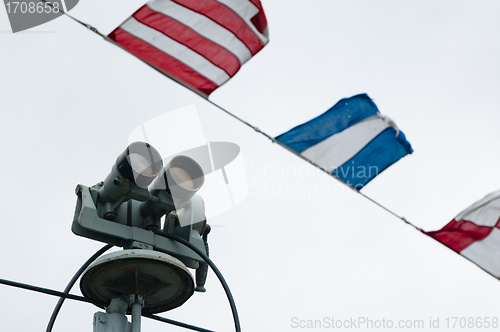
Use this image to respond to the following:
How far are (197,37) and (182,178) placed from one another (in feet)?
4.48

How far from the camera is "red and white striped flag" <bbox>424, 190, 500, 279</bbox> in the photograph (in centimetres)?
705

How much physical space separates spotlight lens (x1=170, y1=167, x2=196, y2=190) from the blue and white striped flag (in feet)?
4.66

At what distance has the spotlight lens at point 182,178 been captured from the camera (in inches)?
221

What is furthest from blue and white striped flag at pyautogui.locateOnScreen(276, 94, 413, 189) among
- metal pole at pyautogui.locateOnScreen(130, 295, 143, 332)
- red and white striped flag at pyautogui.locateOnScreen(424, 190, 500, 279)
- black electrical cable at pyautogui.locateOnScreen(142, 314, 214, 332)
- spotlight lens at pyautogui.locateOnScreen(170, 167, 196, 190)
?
metal pole at pyautogui.locateOnScreen(130, 295, 143, 332)

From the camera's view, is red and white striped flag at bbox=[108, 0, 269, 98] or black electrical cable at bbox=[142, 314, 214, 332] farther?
red and white striped flag at bbox=[108, 0, 269, 98]

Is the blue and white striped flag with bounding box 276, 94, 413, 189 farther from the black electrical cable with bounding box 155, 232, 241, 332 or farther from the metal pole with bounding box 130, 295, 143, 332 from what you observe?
the metal pole with bounding box 130, 295, 143, 332

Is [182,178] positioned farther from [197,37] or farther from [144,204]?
[197,37]

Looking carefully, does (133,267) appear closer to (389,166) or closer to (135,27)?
(135,27)

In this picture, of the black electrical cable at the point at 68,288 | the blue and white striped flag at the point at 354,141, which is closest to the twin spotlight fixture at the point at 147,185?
the black electrical cable at the point at 68,288

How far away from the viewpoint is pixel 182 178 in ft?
18.5

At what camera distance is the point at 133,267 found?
5.27 m

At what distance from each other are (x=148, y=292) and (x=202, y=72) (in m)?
2.03

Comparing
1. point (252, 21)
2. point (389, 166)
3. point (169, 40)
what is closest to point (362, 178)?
point (389, 166)
